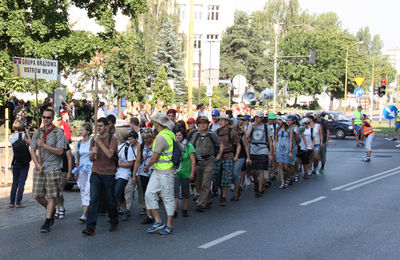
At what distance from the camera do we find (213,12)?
7788 centimetres

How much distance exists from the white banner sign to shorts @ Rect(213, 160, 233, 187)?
379cm

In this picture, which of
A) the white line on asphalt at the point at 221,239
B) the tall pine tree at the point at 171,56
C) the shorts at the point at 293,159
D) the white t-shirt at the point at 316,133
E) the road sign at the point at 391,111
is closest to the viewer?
the white line on asphalt at the point at 221,239

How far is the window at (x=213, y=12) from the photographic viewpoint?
255 feet

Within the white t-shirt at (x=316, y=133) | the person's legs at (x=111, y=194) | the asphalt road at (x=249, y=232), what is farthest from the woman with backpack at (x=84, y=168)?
the white t-shirt at (x=316, y=133)

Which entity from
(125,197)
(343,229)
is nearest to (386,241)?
(343,229)

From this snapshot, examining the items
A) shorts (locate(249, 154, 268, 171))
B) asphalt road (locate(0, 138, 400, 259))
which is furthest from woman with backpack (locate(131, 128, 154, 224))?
shorts (locate(249, 154, 268, 171))

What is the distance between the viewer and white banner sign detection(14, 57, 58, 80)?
430 inches

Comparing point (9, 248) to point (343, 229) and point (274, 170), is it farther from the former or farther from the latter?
point (274, 170)

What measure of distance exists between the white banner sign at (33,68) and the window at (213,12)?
68007 mm

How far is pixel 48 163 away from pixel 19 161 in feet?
7.62

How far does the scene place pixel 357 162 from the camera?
63.4 ft

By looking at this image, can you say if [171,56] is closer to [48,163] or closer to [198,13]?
[198,13]

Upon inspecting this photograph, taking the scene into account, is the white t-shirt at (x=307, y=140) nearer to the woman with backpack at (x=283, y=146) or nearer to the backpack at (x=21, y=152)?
the woman with backpack at (x=283, y=146)

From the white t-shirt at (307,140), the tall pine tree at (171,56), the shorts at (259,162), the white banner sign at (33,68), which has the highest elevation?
the tall pine tree at (171,56)
